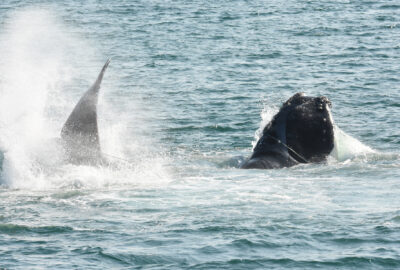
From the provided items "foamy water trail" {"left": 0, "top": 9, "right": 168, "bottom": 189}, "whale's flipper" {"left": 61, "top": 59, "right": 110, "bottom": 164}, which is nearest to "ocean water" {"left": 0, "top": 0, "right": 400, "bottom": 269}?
"foamy water trail" {"left": 0, "top": 9, "right": 168, "bottom": 189}

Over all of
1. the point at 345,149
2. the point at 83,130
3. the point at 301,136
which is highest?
the point at 83,130

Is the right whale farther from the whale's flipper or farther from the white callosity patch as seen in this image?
the whale's flipper

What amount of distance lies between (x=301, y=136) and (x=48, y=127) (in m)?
6.28

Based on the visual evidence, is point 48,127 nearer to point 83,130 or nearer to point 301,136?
point 83,130

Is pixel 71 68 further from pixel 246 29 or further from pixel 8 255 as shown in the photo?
pixel 8 255

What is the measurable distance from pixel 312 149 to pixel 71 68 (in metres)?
21.2

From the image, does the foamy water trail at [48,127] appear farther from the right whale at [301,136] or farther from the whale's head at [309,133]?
the whale's head at [309,133]

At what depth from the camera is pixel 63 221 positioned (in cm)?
1603

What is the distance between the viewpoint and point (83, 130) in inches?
709

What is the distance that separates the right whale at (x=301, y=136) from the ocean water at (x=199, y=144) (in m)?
0.43

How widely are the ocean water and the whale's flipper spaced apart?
1.10 feet

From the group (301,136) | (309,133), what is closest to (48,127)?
(301,136)

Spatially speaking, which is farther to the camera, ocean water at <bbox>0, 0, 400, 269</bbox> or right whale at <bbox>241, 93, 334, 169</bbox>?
right whale at <bbox>241, 93, 334, 169</bbox>

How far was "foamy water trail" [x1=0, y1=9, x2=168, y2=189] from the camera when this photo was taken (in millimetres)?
18400
